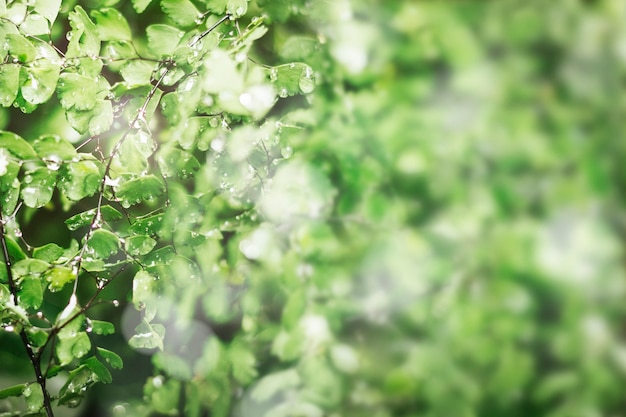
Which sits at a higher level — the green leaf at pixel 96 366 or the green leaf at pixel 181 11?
the green leaf at pixel 181 11

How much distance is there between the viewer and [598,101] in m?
1.05

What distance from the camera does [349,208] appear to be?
1104 millimetres

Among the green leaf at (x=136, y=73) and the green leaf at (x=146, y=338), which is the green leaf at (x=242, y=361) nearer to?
the green leaf at (x=146, y=338)

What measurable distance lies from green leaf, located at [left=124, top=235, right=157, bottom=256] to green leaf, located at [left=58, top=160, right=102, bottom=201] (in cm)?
13

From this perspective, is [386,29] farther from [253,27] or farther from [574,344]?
[574,344]

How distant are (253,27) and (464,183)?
58 centimetres

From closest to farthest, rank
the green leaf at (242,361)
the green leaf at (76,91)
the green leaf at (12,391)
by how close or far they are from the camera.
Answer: the green leaf at (76,91), the green leaf at (12,391), the green leaf at (242,361)

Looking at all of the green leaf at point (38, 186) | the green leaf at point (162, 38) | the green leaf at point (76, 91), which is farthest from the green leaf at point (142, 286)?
the green leaf at point (162, 38)

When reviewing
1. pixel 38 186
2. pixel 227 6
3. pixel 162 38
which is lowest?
pixel 38 186

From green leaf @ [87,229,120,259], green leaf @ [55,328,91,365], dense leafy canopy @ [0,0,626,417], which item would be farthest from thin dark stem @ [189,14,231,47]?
green leaf @ [55,328,91,365]

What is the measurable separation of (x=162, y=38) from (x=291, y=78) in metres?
0.28

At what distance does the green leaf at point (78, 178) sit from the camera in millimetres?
927

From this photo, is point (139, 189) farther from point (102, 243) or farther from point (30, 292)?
point (30, 292)

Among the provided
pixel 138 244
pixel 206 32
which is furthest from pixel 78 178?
pixel 206 32
